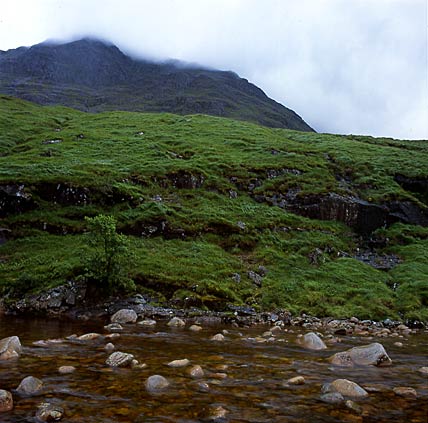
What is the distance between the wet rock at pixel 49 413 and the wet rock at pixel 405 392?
22.6ft

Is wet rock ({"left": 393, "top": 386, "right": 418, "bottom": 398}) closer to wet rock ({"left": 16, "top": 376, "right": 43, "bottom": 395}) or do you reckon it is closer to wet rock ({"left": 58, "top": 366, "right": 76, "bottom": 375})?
A: wet rock ({"left": 58, "top": 366, "right": 76, "bottom": 375})

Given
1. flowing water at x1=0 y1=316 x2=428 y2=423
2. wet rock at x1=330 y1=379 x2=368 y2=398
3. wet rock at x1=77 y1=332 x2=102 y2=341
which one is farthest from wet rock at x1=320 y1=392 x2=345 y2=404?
wet rock at x1=77 y1=332 x2=102 y2=341

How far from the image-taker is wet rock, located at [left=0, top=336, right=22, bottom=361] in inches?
406

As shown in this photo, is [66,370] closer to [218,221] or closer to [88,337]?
[88,337]

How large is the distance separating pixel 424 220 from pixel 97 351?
1543 inches

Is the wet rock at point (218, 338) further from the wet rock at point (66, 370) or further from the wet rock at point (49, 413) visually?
the wet rock at point (49, 413)

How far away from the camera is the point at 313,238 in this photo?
33375mm

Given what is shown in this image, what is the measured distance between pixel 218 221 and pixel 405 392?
2417 centimetres

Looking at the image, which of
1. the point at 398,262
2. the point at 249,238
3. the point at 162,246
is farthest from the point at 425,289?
the point at 162,246

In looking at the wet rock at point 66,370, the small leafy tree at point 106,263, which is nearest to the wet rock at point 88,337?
the wet rock at point 66,370

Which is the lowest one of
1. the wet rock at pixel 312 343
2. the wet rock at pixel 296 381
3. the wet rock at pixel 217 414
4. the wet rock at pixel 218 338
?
the wet rock at pixel 218 338

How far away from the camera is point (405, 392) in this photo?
28.8ft

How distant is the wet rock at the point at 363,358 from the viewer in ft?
36.9

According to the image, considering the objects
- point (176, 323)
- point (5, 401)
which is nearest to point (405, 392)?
point (5, 401)
